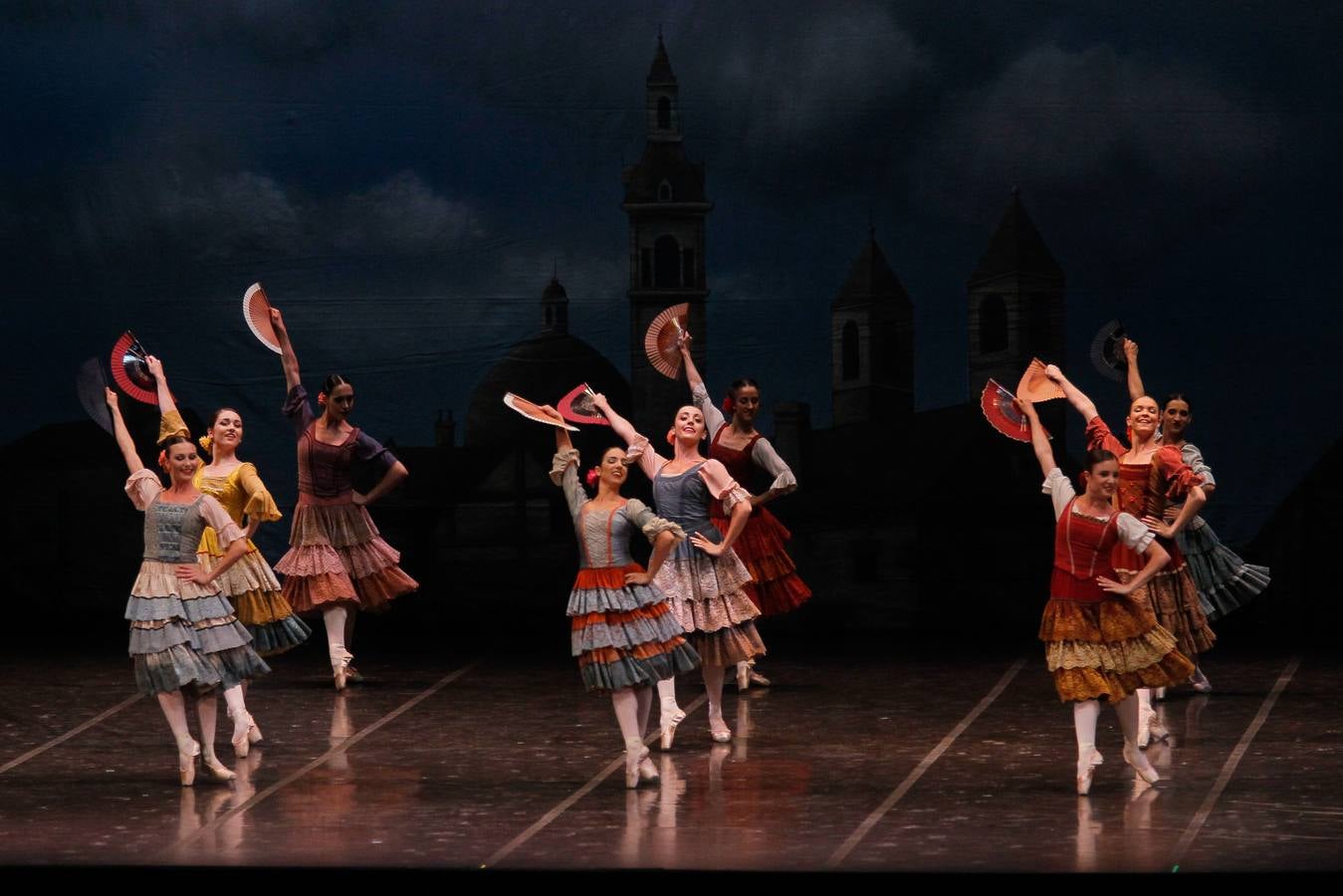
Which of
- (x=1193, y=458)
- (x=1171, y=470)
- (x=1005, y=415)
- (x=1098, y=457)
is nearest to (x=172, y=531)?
(x=1005, y=415)

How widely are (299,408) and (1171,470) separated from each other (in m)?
3.30

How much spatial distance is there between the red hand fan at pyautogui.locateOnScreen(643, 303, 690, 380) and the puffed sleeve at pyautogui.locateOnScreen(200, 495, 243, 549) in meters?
2.03

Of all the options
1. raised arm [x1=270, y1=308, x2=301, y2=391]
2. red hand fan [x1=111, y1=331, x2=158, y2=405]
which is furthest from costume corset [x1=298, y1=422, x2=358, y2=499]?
red hand fan [x1=111, y1=331, x2=158, y2=405]

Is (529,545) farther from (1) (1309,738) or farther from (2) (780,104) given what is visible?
(1) (1309,738)

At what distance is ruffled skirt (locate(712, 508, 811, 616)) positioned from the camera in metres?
8.02

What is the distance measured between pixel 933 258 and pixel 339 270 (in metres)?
2.75

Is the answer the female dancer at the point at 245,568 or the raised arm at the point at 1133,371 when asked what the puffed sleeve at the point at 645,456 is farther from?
the raised arm at the point at 1133,371

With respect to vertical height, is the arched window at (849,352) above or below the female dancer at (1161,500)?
above

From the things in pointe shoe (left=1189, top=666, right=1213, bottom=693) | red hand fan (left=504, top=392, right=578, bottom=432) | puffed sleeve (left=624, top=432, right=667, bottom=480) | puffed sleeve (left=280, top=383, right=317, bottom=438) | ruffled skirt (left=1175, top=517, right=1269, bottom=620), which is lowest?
pointe shoe (left=1189, top=666, right=1213, bottom=693)

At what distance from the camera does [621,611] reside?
6160 mm

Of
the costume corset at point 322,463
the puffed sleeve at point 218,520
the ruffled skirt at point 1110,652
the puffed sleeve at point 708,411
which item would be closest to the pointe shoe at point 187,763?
the puffed sleeve at point 218,520

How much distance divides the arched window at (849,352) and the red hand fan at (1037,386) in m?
3.23

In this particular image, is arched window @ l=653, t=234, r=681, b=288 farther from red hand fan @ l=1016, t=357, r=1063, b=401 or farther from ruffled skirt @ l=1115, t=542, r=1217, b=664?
red hand fan @ l=1016, t=357, r=1063, b=401

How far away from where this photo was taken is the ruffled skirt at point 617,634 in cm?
614
